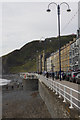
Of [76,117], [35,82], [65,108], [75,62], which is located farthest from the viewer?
[75,62]

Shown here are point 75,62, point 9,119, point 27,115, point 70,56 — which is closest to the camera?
point 9,119

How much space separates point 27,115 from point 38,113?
1028mm

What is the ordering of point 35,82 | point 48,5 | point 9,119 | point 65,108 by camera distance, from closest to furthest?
point 65,108 → point 9,119 → point 48,5 → point 35,82

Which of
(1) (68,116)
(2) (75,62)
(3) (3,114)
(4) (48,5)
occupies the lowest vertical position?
(3) (3,114)

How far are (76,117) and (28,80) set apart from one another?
2969cm

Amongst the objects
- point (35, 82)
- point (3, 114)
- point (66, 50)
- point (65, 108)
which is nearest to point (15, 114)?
point (3, 114)

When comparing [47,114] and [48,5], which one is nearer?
[47,114]

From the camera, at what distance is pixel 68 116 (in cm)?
696

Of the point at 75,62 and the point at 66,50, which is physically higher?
the point at 66,50

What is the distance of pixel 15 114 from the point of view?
16.6 metres

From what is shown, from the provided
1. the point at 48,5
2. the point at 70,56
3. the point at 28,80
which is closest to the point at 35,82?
the point at 28,80

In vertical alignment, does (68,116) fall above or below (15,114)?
above

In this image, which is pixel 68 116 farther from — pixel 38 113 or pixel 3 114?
pixel 3 114

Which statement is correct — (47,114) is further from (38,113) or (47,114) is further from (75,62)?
(75,62)
